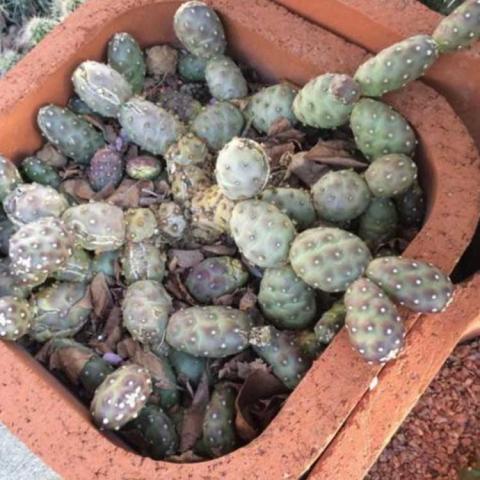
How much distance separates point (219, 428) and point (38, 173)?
28.5 inches

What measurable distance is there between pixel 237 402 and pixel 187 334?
0.16m

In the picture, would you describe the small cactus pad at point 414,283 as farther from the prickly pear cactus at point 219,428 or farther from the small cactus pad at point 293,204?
the prickly pear cactus at point 219,428

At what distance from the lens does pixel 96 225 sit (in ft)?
5.42

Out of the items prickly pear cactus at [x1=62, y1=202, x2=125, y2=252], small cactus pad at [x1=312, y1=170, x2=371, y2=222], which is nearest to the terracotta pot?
small cactus pad at [x1=312, y1=170, x2=371, y2=222]

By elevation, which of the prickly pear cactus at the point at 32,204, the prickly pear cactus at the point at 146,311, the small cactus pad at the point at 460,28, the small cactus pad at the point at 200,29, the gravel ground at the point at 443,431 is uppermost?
the small cactus pad at the point at 460,28

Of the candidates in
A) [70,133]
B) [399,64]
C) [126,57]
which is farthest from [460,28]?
[70,133]

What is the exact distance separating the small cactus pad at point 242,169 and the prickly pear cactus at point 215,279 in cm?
17

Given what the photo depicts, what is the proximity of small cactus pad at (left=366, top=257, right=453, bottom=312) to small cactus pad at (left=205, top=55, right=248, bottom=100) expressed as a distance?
2.05 feet

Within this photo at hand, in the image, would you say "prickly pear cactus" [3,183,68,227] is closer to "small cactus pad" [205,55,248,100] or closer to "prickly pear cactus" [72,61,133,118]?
"prickly pear cactus" [72,61,133,118]

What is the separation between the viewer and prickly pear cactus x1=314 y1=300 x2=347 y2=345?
5.06 feet

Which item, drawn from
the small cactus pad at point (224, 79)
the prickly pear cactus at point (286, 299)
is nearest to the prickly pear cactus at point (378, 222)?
the prickly pear cactus at point (286, 299)

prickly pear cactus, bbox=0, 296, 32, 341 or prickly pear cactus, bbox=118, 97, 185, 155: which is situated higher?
prickly pear cactus, bbox=118, 97, 185, 155

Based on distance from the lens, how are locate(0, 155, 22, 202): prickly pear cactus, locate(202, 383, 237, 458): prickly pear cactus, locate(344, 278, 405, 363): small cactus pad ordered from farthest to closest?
locate(0, 155, 22, 202): prickly pear cactus → locate(202, 383, 237, 458): prickly pear cactus → locate(344, 278, 405, 363): small cactus pad

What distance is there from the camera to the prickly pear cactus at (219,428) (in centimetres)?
152
